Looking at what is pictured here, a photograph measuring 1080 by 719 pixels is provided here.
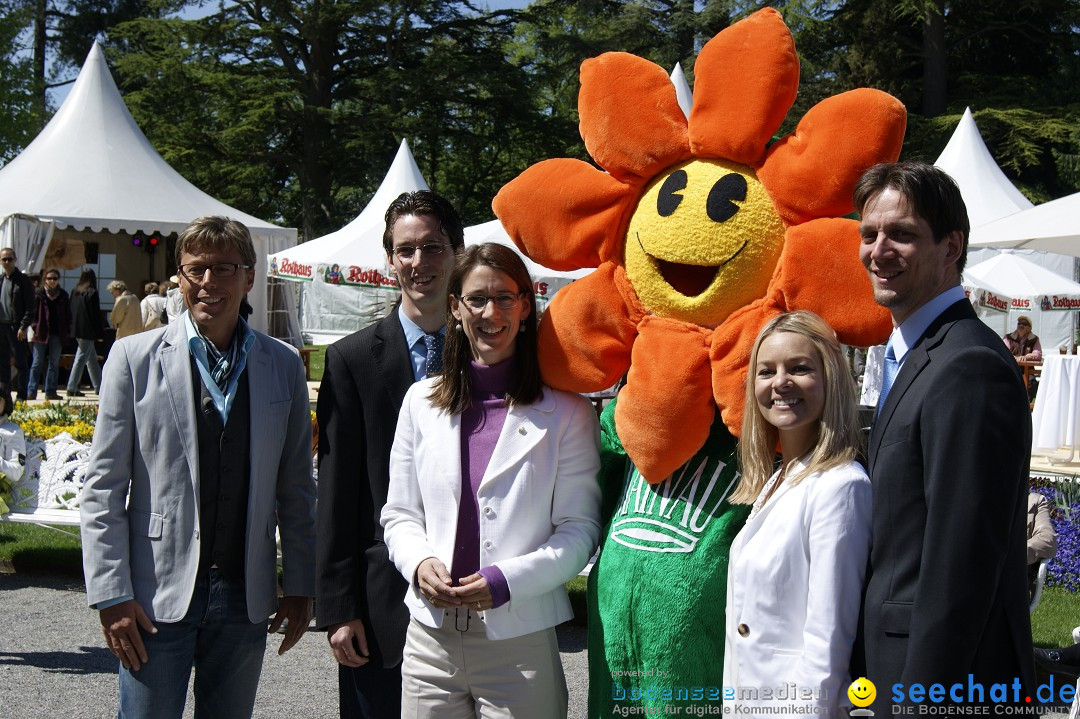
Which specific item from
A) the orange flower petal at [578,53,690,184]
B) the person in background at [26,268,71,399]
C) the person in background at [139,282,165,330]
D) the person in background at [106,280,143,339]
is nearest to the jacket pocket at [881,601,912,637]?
the orange flower petal at [578,53,690,184]

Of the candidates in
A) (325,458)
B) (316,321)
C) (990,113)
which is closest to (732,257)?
(325,458)

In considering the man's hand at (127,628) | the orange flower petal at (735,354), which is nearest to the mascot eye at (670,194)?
the orange flower petal at (735,354)

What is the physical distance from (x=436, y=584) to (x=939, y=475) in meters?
1.18

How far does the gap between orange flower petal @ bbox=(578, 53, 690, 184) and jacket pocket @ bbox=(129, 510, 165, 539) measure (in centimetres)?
163

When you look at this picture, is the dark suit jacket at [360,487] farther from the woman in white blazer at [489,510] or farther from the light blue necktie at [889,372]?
the light blue necktie at [889,372]

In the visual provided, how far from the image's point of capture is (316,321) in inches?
1097

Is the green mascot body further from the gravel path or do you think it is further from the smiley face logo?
the gravel path

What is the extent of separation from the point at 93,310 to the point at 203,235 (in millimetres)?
13469

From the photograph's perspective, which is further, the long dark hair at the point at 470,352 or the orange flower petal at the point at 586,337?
the orange flower petal at the point at 586,337

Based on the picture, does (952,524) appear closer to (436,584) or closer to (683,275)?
(683,275)

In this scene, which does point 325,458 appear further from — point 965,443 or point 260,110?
point 260,110

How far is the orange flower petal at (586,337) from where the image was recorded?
2.72m

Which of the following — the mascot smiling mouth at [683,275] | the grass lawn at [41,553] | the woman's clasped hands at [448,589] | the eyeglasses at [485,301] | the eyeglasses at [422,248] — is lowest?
the grass lawn at [41,553]

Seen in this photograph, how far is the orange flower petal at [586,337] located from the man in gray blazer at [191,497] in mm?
866
